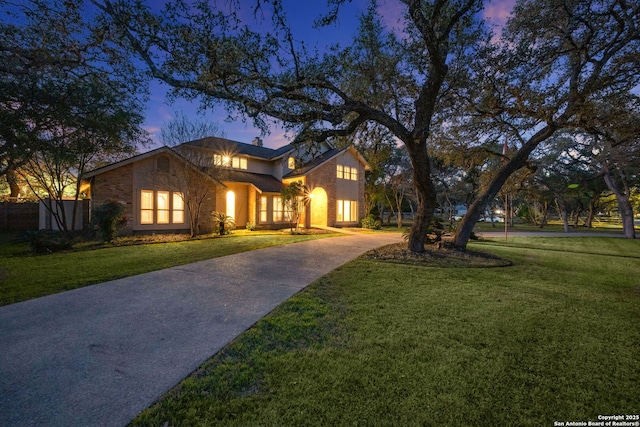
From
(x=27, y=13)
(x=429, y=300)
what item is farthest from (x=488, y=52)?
(x=27, y=13)

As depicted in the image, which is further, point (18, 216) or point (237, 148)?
point (237, 148)

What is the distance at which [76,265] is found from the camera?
705cm

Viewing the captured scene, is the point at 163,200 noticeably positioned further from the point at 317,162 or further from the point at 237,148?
the point at 317,162

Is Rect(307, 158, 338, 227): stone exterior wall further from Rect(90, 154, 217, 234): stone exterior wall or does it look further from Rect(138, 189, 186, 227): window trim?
Rect(90, 154, 217, 234): stone exterior wall

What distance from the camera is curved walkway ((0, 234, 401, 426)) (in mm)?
2166

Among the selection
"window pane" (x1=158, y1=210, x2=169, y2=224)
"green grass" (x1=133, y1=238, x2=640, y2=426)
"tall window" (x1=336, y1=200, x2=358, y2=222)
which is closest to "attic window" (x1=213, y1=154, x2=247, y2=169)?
"window pane" (x1=158, y1=210, x2=169, y2=224)

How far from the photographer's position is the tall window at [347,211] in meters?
21.0

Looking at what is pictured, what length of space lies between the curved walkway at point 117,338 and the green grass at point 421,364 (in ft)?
1.05

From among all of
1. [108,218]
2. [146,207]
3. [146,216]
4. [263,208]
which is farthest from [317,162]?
[108,218]

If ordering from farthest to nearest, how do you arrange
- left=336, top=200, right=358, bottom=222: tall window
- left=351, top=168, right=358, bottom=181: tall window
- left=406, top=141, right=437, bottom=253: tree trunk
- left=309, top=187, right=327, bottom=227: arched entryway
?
left=351, top=168, right=358, bottom=181: tall window
left=336, top=200, right=358, bottom=222: tall window
left=309, top=187, right=327, bottom=227: arched entryway
left=406, top=141, right=437, bottom=253: tree trunk

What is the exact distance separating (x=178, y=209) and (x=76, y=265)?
7.95 meters

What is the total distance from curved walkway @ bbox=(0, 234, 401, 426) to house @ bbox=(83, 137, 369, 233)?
16.4 feet

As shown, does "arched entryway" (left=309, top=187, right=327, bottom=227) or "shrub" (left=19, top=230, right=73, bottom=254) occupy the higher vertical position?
"arched entryway" (left=309, top=187, right=327, bottom=227)

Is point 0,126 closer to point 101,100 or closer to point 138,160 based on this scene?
point 101,100
